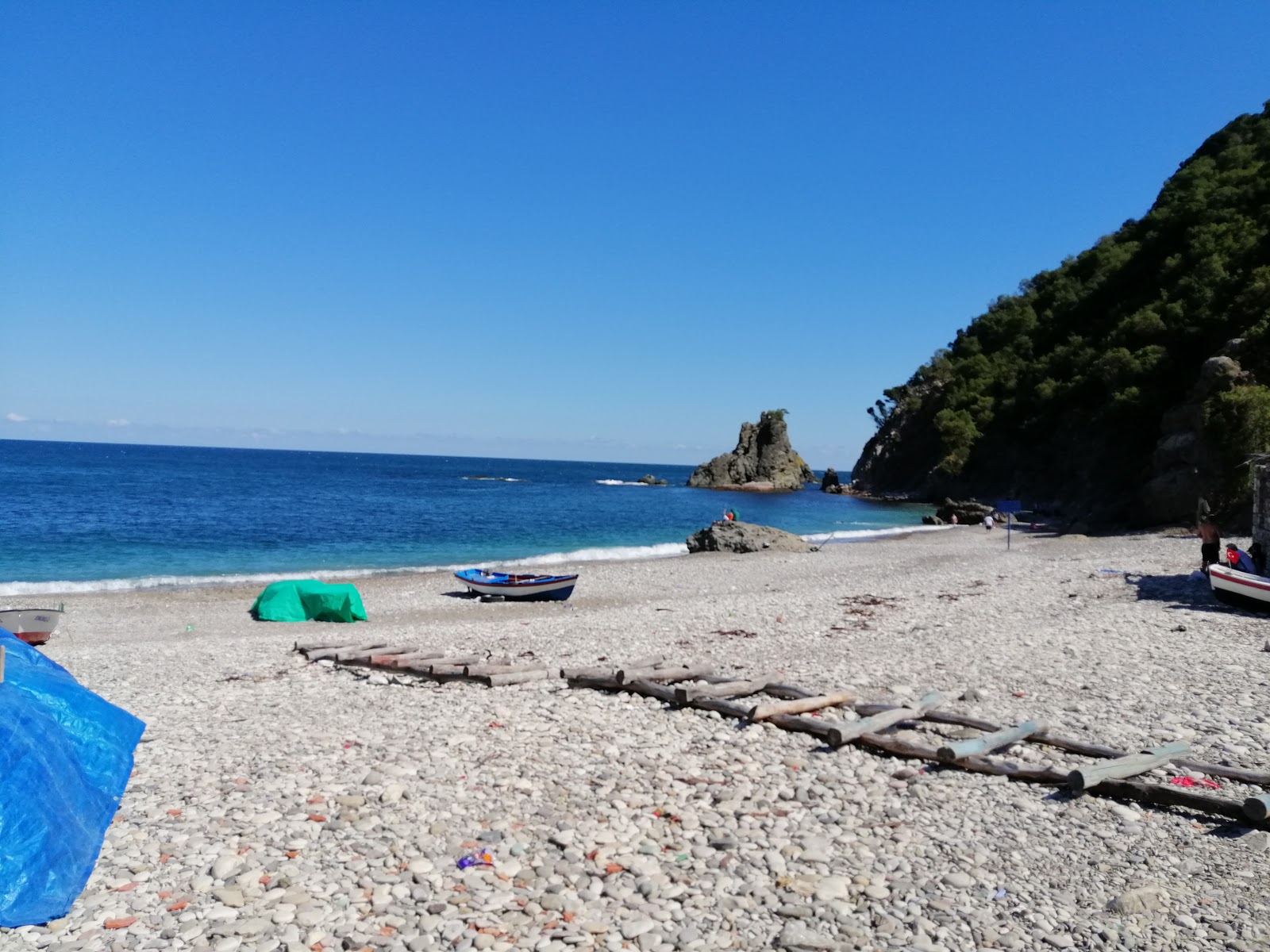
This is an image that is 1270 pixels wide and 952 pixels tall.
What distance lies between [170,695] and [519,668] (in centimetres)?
539

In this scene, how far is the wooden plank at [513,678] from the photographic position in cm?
1277

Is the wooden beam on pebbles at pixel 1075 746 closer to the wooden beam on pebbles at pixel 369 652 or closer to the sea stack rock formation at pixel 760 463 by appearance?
the wooden beam on pebbles at pixel 369 652

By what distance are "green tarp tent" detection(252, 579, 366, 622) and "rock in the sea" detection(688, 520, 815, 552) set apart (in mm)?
20925

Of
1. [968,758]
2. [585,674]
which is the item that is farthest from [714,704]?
[968,758]

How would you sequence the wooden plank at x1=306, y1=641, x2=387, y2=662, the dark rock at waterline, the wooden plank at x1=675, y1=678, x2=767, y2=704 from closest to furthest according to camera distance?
the wooden plank at x1=675, y1=678, x2=767, y2=704 < the wooden plank at x1=306, y1=641, x2=387, y2=662 < the dark rock at waterline

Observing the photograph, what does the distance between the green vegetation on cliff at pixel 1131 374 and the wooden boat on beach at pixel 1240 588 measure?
22966 mm

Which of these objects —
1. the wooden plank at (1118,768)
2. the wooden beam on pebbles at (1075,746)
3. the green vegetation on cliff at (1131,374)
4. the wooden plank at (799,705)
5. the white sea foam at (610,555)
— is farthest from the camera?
the green vegetation on cliff at (1131,374)

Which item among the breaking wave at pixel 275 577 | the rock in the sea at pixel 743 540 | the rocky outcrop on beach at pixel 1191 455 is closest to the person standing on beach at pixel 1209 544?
the rock in the sea at pixel 743 540

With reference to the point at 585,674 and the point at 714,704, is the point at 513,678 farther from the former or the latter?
the point at 714,704

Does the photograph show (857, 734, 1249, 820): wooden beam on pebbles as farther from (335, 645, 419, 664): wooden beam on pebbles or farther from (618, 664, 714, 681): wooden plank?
(335, 645, 419, 664): wooden beam on pebbles

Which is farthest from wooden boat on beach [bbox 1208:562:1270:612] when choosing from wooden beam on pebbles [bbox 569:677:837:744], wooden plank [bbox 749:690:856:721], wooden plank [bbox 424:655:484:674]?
wooden plank [bbox 424:655:484:674]

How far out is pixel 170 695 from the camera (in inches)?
504

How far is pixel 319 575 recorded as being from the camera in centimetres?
3331

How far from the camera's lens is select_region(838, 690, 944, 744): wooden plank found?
32.4 feet
